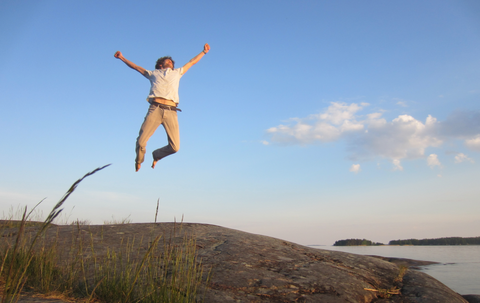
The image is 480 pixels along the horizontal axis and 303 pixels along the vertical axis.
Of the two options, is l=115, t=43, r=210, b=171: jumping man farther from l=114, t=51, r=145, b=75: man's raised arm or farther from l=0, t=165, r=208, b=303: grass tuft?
l=0, t=165, r=208, b=303: grass tuft

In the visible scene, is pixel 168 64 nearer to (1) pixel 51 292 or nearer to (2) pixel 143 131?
(2) pixel 143 131

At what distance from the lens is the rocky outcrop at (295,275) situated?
2727 millimetres

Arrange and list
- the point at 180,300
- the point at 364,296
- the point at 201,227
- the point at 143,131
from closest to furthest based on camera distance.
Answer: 1. the point at 180,300
2. the point at 364,296
3. the point at 201,227
4. the point at 143,131

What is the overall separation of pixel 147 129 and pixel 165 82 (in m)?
1.00

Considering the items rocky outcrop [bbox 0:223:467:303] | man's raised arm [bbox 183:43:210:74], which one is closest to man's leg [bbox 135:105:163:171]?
man's raised arm [bbox 183:43:210:74]

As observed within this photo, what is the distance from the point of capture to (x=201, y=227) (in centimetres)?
518

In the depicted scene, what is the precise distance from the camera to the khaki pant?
5.91 m

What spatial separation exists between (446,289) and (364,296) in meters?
1.13

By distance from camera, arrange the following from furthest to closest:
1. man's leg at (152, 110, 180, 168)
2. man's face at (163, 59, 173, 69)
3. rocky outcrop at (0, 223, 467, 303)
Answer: man's face at (163, 59, 173, 69)
man's leg at (152, 110, 180, 168)
rocky outcrop at (0, 223, 467, 303)

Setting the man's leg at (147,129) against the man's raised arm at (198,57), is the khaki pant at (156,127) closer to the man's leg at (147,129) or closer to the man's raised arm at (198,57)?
the man's leg at (147,129)

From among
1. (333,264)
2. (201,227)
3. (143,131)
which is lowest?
(333,264)

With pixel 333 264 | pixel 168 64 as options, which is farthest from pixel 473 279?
pixel 168 64

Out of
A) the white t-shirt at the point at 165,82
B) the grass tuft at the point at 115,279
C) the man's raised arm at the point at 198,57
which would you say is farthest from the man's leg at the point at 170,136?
the grass tuft at the point at 115,279

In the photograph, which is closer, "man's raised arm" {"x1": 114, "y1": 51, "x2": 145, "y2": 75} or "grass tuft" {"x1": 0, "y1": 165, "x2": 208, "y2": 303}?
"grass tuft" {"x1": 0, "y1": 165, "x2": 208, "y2": 303}
